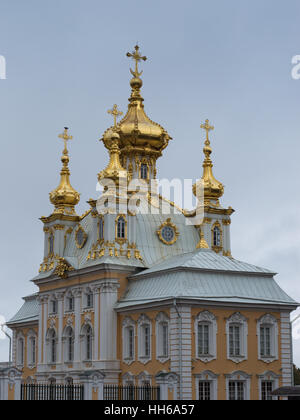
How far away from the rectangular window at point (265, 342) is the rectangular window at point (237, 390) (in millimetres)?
2046

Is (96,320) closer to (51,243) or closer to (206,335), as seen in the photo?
(206,335)

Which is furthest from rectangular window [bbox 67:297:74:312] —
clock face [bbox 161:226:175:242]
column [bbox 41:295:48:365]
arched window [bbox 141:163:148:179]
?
arched window [bbox 141:163:148:179]

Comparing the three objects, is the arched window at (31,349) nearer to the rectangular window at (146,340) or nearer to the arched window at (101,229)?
the arched window at (101,229)

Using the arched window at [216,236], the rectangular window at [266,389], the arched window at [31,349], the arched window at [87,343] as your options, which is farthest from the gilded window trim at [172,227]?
the arched window at [31,349]

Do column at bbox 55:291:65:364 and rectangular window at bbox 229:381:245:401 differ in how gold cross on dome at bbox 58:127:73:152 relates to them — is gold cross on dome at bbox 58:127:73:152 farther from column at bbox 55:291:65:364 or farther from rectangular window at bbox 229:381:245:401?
rectangular window at bbox 229:381:245:401

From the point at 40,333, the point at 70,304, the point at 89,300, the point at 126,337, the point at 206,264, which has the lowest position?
the point at 126,337

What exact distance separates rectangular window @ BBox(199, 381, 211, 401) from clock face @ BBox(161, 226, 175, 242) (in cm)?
1223

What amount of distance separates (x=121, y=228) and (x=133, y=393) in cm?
1080

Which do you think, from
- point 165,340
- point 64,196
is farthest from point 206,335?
point 64,196

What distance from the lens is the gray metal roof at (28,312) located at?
6202 cm

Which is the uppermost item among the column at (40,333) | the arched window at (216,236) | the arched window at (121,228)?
A: the arched window at (216,236)

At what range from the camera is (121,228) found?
52906mm
